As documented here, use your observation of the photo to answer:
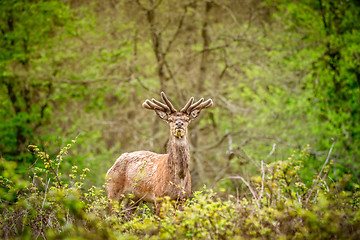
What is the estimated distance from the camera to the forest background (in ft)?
51.1

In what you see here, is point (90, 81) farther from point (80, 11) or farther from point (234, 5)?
point (234, 5)

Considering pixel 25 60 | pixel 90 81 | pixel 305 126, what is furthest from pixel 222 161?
pixel 25 60

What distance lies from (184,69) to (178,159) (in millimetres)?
10263

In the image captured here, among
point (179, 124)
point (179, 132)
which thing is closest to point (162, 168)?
point (179, 132)

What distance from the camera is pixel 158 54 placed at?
16.7 m

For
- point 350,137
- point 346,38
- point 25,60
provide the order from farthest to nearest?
point 25,60 → point 346,38 → point 350,137

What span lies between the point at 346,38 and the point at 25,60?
1206 centimetres

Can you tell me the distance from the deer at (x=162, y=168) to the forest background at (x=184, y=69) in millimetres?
6372

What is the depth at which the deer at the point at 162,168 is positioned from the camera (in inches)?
294

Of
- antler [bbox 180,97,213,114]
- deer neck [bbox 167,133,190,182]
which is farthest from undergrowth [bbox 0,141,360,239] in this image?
antler [bbox 180,97,213,114]

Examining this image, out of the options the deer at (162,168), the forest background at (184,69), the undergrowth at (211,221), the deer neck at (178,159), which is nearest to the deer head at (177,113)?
the deer at (162,168)

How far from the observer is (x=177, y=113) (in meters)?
8.00

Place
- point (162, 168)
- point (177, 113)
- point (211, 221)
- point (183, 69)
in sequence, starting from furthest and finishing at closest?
1. point (183, 69)
2. point (177, 113)
3. point (162, 168)
4. point (211, 221)

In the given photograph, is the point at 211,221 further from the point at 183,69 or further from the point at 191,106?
the point at 183,69
